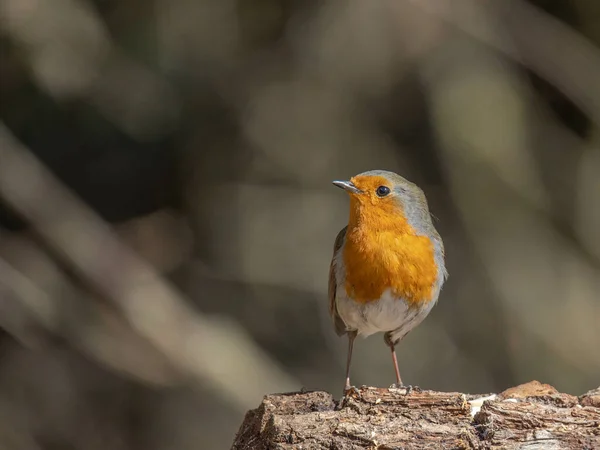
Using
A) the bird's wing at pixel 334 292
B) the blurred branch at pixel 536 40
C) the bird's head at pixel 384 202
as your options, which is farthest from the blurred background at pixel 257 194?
the bird's head at pixel 384 202

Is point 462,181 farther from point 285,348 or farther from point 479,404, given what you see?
point 479,404

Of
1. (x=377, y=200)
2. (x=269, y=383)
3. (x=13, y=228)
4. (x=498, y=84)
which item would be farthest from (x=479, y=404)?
(x=13, y=228)

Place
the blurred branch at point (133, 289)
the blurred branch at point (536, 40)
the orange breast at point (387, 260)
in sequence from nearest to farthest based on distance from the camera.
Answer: the orange breast at point (387, 260) < the blurred branch at point (133, 289) < the blurred branch at point (536, 40)

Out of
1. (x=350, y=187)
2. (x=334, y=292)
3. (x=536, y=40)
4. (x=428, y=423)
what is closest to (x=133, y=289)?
(x=334, y=292)

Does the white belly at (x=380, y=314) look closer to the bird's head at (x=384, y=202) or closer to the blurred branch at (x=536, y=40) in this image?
the bird's head at (x=384, y=202)

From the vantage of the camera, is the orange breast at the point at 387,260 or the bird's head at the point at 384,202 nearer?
the orange breast at the point at 387,260

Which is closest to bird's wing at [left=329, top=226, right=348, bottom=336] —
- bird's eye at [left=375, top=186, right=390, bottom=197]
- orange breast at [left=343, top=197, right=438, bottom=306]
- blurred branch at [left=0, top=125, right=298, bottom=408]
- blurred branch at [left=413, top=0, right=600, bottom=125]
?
orange breast at [left=343, top=197, right=438, bottom=306]

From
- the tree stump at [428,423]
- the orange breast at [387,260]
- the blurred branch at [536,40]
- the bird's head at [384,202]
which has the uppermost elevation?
the blurred branch at [536,40]
